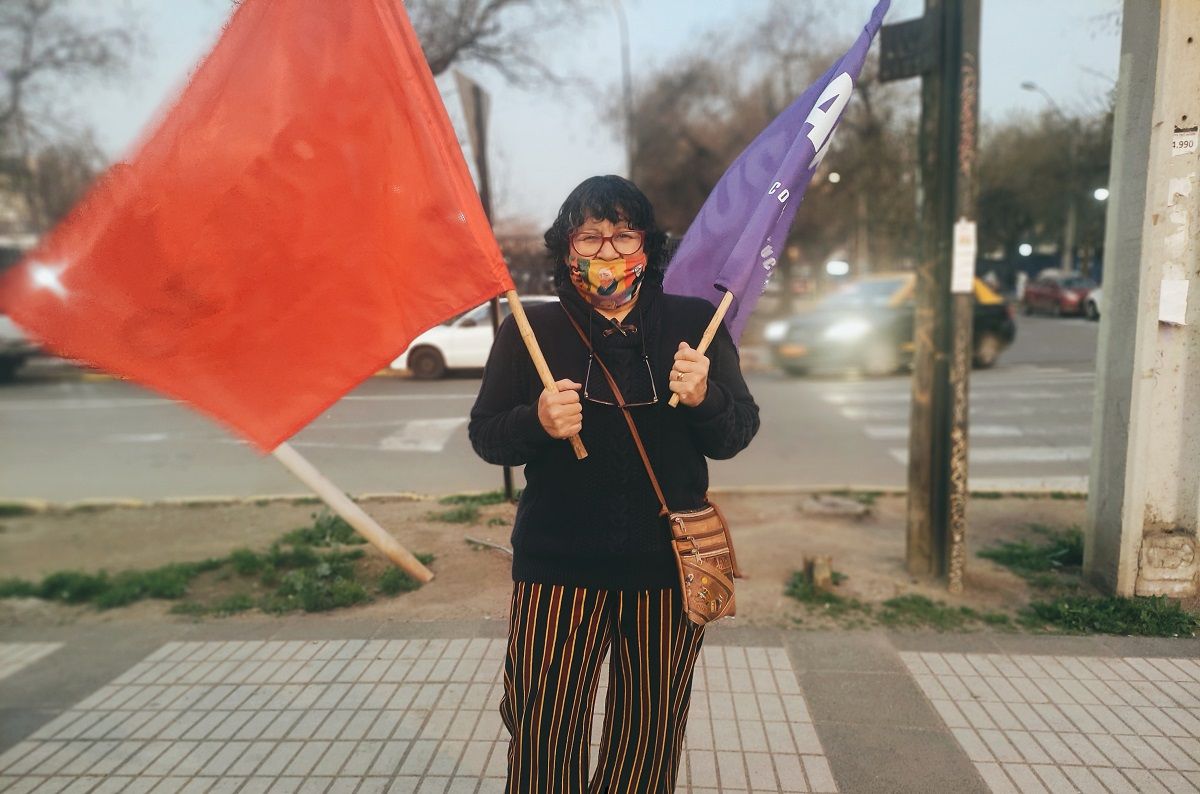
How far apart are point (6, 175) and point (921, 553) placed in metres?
11.4

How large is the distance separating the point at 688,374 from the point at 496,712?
6.88 feet

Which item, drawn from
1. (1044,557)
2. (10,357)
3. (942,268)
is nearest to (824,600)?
(1044,557)

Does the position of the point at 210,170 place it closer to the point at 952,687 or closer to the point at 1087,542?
the point at 952,687

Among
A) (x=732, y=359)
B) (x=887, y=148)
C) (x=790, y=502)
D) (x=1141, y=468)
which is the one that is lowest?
(x=790, y=502)

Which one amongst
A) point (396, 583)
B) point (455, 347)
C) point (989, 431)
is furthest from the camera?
point (989, 431)

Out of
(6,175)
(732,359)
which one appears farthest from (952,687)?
(6,175)

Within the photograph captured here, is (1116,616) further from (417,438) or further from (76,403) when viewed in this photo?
(76,403)

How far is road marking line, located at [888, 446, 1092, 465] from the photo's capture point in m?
8.08

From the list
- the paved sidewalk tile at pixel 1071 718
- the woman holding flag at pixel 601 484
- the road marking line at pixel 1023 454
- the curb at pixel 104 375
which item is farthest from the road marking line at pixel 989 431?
the woman holding flag at pixel 601 484

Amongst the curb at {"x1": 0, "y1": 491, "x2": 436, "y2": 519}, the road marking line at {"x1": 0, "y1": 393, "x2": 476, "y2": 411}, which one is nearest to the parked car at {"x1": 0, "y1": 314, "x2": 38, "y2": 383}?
the road marking line at {"x1": 0, "y1": 393, "x2": 476, "y2": 411}

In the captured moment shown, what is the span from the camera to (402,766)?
3.01 m

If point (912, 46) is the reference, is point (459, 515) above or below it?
below

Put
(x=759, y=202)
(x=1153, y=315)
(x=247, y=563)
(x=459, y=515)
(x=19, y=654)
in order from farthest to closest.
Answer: (x=459, y=515) < (x=247, y=563) < (x=19, y=654) < (x=1153, y=315) < (x=759, y=202)

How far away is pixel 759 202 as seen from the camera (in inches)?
102
